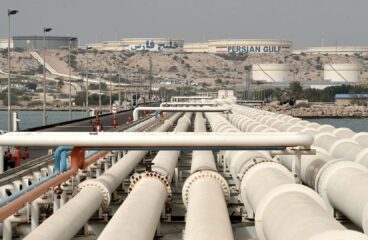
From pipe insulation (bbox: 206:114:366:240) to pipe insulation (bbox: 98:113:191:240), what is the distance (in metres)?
2.06

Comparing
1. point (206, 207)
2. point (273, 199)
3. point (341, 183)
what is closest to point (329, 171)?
point (341, 183)

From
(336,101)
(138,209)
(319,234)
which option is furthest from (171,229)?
(336,101)

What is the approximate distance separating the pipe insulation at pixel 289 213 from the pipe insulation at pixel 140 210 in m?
2.06

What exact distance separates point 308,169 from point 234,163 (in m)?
2.78

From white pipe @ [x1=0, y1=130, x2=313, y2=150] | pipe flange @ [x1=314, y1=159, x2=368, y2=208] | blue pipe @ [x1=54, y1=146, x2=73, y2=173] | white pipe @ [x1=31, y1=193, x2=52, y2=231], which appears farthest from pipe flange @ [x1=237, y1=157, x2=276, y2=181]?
white pipe @ [x1=31, y1=193, x2=52, y2=231]

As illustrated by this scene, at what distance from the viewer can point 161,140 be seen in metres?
18.8

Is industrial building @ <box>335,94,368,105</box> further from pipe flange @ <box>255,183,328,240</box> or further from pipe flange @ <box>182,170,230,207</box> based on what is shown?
pipe flange @ <box>255,183,328,240</box>

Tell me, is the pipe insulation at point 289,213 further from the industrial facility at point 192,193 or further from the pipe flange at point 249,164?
the pipe flange at point 249,164

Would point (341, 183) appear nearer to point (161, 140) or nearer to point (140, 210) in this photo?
point (161, 140)

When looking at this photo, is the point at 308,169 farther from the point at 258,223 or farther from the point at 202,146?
the point at 258,223

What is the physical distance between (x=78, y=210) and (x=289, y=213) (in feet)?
18.7

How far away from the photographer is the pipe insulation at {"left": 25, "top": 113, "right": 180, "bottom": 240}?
13210mm

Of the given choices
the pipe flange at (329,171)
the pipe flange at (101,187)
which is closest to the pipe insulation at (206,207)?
the pipe flange at (101,187)

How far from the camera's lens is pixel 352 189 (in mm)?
15414
